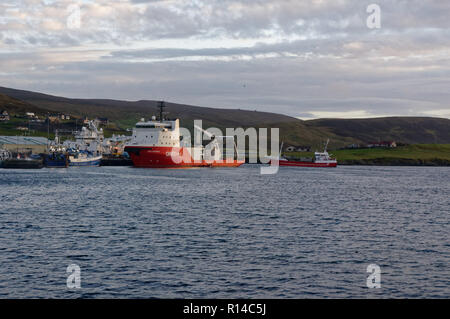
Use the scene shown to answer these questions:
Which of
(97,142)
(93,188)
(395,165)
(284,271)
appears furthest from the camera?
(395,165)

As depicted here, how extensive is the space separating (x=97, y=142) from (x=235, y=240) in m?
127

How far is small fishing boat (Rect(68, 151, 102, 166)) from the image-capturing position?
5338 inches

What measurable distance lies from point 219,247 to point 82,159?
372ft

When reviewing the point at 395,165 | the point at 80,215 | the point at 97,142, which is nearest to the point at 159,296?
the point at 80,215

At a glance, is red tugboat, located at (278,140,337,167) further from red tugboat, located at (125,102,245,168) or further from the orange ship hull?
red tugboat, located at (125,102,245,168)

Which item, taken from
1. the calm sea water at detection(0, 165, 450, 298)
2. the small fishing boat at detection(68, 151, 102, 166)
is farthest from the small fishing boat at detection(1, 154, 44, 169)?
the calm sea water at detection(0, 165, 450, 298)

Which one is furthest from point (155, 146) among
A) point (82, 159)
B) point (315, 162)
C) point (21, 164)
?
point (315, 162)

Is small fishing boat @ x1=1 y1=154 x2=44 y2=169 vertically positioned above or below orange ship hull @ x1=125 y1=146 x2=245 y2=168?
below

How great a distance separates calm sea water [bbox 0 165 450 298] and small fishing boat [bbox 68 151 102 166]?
8001 centimetres

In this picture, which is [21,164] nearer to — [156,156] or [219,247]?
[156,156]

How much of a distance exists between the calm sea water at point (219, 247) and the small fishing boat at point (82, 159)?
80.0m
